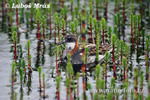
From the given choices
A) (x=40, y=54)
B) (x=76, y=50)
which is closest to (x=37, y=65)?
(x=40, y=54)

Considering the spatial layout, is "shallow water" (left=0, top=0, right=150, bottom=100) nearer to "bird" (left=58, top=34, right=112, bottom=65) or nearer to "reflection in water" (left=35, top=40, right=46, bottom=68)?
"reflection in water" (left=35, top=40, right=46, bottom=68)

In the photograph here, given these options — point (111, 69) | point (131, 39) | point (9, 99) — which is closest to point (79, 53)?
point (111, 69)

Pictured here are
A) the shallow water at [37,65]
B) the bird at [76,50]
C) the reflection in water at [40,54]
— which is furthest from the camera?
the bird at [76,50]

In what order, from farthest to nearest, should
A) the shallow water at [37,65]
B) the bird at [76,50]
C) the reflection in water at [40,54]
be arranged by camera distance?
the bird at [76,50], the reflection in water at [40,54], the shallow water at [37,65]

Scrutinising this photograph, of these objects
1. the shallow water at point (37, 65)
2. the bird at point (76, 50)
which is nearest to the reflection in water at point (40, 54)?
the shallow water at point (37, 65)

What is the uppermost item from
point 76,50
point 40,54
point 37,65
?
point 76,50

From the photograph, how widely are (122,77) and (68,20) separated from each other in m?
6.16

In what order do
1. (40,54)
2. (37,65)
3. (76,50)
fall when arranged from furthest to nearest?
(40,54) → (76,50) → (37,65)

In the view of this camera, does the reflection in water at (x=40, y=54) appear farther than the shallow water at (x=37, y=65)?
Yes

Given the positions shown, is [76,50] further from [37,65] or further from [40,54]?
[37,65]

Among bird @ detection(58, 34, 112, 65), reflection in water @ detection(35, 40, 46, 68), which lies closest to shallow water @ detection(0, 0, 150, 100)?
reflection in water @ detection(35, 40, 46, 68)

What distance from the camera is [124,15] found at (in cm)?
1834

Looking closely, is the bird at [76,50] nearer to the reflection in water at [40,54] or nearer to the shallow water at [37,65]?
the shallow water at [37,65]

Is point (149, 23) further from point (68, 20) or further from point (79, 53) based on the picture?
point (79, 53)
